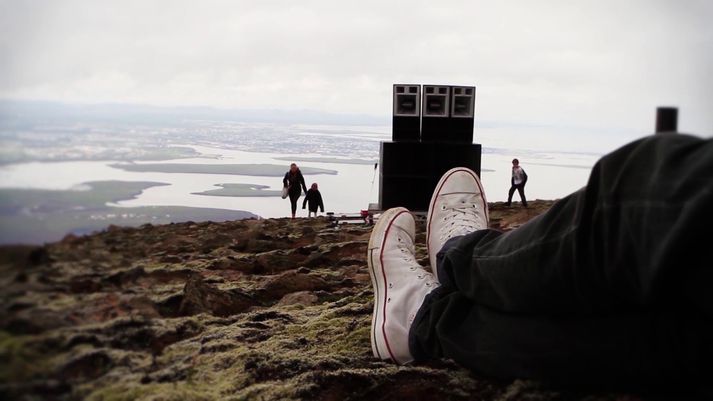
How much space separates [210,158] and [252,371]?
0.40m

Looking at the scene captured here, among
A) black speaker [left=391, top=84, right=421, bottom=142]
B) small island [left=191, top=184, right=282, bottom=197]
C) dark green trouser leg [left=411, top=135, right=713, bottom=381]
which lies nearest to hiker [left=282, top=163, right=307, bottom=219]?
small island [left=191, top=184, right=282, bottom=197]

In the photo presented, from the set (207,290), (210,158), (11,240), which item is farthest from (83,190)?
(207,290)

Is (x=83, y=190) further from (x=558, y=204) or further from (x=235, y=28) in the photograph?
(x=558, y=204)

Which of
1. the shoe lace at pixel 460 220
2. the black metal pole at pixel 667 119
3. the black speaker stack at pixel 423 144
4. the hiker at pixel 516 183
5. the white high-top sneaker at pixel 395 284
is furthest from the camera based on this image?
the black speaker stack at pixel 423 144

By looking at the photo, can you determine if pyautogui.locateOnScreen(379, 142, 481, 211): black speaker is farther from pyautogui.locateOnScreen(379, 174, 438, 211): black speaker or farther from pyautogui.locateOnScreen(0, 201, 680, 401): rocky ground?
pyautogui.locateOnScreen(0, 201, 680, 401): rocky ground

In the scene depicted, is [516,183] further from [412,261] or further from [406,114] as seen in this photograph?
[406,114]

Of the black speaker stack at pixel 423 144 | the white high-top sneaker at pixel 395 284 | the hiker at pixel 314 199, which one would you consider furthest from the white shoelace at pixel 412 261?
the black speaker stack at pixel 423 144

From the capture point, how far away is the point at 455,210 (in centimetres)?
145

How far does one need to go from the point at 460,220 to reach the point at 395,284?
0.80 ft

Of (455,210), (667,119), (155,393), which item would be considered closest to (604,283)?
(667,119)

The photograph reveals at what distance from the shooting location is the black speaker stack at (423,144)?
4207 millimetres

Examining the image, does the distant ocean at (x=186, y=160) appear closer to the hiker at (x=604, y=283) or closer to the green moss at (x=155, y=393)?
the hiker at (x=604, y=283)

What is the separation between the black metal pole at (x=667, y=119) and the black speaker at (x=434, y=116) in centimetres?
336

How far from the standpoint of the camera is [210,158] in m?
1.13
